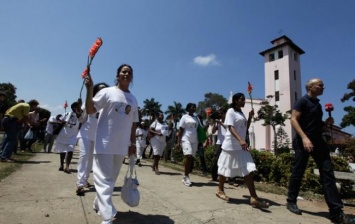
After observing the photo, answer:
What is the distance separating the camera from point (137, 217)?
371cm

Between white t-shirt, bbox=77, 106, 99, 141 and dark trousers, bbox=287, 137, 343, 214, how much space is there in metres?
3.57

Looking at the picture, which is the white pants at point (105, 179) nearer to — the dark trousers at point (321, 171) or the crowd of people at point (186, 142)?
the crowd of people at point (186, 142)

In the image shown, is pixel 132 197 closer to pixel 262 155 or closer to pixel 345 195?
pixel 345 195

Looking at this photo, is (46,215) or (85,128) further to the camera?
(85,128)

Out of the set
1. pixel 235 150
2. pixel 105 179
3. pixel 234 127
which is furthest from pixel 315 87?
pixel 105 179

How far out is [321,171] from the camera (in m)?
4.34

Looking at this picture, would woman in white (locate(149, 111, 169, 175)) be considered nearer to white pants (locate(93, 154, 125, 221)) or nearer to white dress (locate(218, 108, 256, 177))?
white dress (locate(218, 108, 256, 177))

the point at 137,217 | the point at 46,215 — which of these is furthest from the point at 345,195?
the point at 46,215

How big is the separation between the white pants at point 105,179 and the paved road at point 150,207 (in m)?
0.50

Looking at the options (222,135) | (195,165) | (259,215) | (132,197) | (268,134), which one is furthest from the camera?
(268,134)

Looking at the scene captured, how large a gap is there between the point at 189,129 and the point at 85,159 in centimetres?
274

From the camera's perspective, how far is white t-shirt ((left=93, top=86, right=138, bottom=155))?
3.33 m

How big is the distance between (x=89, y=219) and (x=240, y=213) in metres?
2.15

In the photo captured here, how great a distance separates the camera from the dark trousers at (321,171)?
4117 millimetres
